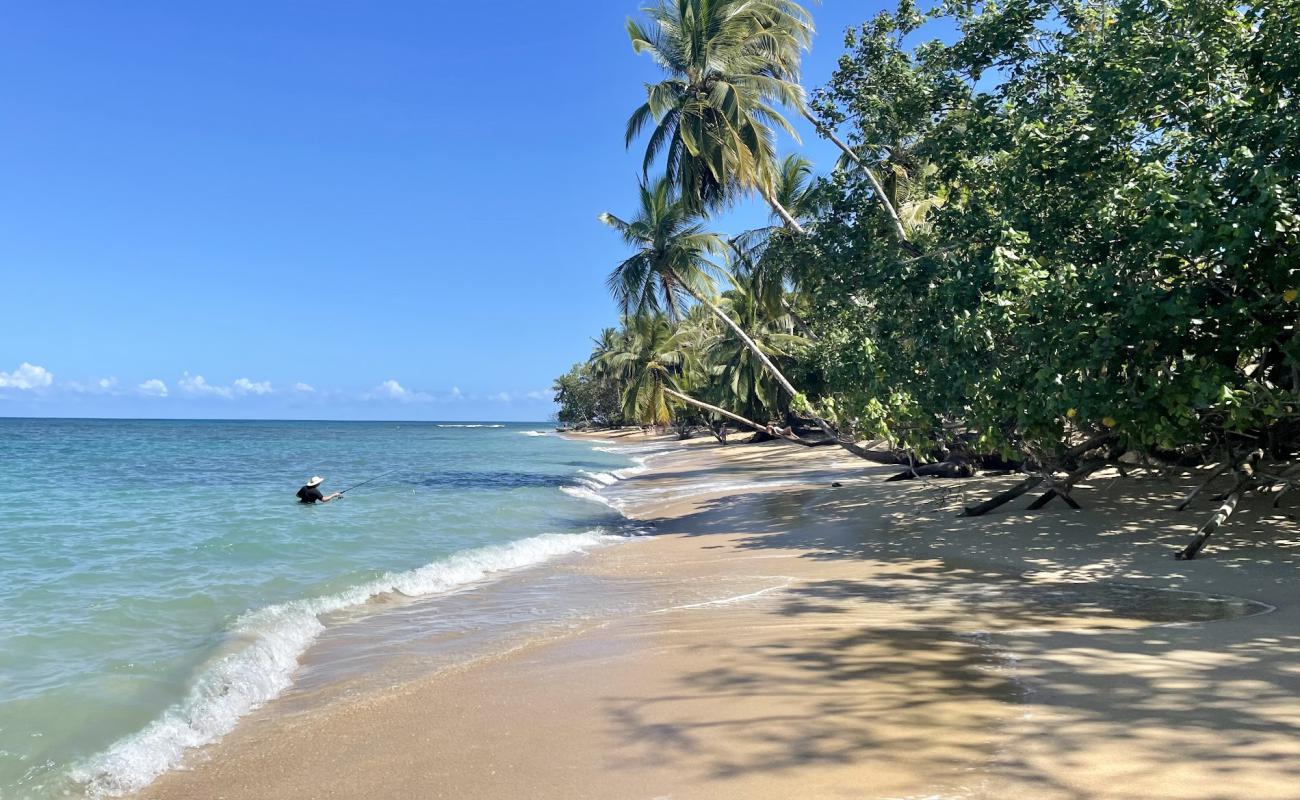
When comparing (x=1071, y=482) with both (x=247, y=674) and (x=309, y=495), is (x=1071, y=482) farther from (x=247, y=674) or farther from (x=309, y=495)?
(x=309, y=495)

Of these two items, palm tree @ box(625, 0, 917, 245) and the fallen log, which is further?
palm tree @ box(625, 0, 917, 245)

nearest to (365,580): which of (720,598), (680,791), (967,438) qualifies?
(720,598)

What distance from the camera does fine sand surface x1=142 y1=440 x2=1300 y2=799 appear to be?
9.45ft

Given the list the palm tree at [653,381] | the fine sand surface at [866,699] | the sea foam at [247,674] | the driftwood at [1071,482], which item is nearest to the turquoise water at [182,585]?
the sea foam at [247,674]

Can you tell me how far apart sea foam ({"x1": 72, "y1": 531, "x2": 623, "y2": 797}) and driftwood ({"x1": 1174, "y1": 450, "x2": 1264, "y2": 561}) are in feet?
24.3

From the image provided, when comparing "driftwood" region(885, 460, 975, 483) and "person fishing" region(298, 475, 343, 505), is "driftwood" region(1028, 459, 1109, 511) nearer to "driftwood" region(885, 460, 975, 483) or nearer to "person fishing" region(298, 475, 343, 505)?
"driftwood" region(885, 460, 975, 483)

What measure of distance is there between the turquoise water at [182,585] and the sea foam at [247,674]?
0.02m

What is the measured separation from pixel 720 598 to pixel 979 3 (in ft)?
33.5

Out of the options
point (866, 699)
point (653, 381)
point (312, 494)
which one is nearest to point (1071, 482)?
point (866, 699)

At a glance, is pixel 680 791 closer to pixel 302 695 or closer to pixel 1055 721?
pixel 1055 721

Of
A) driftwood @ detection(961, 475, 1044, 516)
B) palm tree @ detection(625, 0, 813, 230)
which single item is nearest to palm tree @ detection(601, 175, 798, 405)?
palm tree @ detection(625, 0, 813, 230)

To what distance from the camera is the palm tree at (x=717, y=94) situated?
17234mm

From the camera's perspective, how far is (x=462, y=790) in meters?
3.20

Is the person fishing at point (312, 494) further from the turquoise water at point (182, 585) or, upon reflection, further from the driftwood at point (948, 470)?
the driftwood at point (948, 470)
